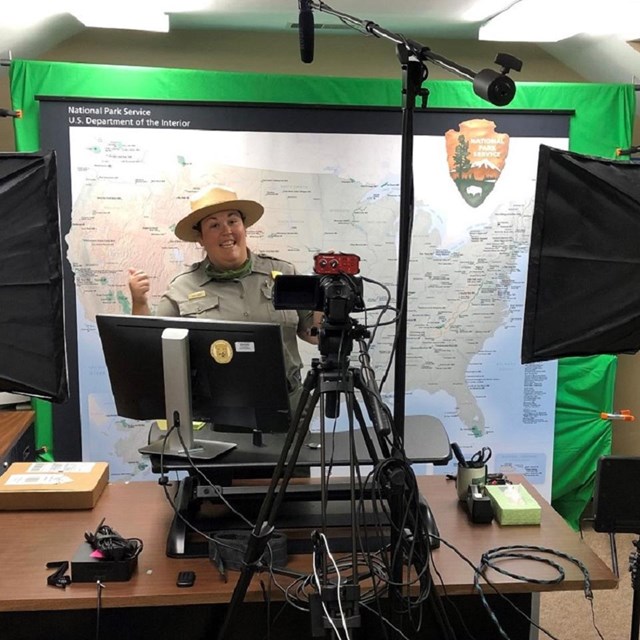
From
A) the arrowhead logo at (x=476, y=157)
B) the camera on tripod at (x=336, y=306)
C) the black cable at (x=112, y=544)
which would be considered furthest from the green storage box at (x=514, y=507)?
the arrowhead logo at (x=476, y=157)

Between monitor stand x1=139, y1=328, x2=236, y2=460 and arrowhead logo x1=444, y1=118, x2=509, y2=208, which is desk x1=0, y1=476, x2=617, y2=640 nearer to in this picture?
monitor stand x1=139, y1=328, x2=236, y2=460

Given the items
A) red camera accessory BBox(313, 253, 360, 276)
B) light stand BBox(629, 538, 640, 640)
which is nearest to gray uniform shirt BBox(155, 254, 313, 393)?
red camera accessory BBox(313, 253, 360, 276)

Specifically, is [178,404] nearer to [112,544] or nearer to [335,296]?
[112,544]

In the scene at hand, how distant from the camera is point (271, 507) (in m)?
1.45

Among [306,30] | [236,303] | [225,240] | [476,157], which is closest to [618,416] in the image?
[476,157]

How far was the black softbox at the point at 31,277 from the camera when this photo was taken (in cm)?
147

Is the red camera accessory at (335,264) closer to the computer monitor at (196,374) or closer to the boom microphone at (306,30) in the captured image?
the computer monitor at (196,374)

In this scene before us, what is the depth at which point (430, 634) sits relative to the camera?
1.78m

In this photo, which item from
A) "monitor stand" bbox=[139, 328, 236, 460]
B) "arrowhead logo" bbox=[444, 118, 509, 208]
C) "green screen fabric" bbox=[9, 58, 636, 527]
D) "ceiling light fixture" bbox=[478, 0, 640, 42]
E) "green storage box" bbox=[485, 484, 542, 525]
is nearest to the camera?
"monitor stand" bbox=[139, 328, 236, 460]

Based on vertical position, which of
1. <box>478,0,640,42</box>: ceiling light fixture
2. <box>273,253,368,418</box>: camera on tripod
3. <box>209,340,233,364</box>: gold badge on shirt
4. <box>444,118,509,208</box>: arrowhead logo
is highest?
<box>478,0,640,42</box>: ceiling light fixture

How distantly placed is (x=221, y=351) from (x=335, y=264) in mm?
394

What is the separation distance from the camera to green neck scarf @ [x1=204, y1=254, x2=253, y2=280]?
2574 mm

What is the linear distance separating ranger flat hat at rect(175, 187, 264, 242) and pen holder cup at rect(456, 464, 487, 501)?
4.53ft

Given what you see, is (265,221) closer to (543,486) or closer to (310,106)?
(310,106)
